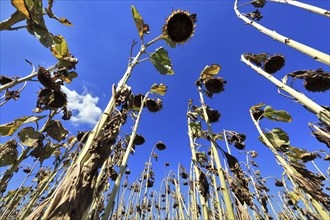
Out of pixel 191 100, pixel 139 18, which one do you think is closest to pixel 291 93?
pixel 191 100

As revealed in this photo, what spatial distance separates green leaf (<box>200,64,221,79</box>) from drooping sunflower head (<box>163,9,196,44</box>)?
2.25 ft

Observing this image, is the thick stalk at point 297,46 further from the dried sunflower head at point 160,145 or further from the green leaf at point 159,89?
the dried sunflower head at point 160,145

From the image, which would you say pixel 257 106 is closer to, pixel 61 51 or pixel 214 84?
pixel 214 84

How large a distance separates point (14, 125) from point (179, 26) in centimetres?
297

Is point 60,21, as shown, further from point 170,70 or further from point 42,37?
point 170,70

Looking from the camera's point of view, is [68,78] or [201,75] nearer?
[68,78]

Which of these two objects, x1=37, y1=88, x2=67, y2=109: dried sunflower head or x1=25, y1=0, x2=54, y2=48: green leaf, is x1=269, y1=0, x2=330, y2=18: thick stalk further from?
x1=37, y1=88, x2=67, y2=109: dried sunflower head

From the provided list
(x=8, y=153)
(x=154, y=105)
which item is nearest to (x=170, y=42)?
(x=154, y=105)

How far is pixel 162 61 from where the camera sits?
10.1ft

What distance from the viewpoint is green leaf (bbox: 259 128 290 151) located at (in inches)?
176

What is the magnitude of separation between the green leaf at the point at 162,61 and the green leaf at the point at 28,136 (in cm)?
209

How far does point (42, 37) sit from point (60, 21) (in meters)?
0.57

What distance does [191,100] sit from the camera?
422 centimetres

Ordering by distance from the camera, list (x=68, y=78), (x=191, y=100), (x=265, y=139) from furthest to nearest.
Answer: (x=265, y=139), (x=191, y=100), (x=68, y=78)
